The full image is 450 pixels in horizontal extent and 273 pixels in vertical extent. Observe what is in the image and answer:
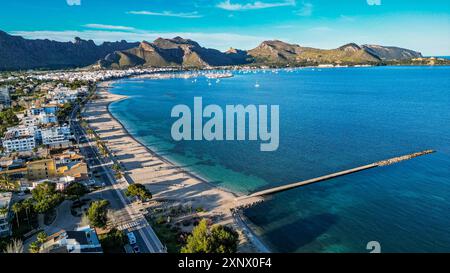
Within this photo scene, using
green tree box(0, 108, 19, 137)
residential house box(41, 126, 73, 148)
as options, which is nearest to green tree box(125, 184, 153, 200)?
residential house box(41, 126, 73, 148)

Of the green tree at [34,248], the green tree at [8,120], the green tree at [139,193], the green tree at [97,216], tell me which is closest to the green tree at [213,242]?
the green tree at [97,216]

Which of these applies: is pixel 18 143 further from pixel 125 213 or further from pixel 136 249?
pixel 136 249

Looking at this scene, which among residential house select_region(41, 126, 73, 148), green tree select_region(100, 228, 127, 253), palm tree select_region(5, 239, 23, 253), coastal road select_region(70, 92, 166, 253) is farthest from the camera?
residential house select_region(41, 126, 73, 148)

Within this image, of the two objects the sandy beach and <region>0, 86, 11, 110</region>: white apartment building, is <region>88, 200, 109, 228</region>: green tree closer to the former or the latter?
the sandy beach

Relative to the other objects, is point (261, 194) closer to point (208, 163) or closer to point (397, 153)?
point (208, 163)

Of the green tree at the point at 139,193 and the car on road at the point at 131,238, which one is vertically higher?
the green tree at the point at 139,193

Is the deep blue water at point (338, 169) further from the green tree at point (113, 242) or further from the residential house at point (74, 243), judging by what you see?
the residential house at point (74, 243)
